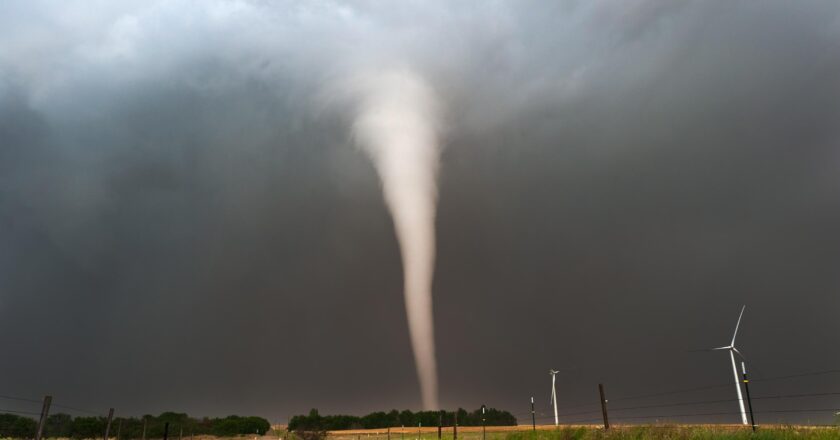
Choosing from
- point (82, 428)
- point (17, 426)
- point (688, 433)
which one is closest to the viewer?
point (688, 433)

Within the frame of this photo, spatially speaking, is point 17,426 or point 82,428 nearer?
point 17,426

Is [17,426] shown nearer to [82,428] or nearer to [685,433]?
[82,428]

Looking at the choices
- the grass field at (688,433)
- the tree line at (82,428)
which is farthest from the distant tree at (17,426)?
the grass field at (688,433)

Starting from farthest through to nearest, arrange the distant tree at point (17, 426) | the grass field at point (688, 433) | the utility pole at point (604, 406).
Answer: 1. the distant tree at point (17, 426)
2. the utility pole at point (604, 406)
3. the grass field at point (688, 433)

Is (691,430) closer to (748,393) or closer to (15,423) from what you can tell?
(748,393)

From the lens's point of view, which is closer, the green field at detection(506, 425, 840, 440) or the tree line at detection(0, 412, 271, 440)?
the green field at detection(506, 425, 840, 440)

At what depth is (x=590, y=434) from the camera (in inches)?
1476

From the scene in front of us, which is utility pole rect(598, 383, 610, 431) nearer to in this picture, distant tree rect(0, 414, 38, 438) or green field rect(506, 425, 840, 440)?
green field rect(506, 425, 840, 440)

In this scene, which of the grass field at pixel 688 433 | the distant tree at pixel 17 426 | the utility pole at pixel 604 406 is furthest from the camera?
the distant tree at pixel 17 426

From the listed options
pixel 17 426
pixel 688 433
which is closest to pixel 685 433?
pixel 688 433

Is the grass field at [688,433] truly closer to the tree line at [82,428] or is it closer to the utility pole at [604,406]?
the utility pole at [604,406]

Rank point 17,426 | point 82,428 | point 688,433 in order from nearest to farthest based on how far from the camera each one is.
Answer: point 688,433 < point 17,426 < point 82,428

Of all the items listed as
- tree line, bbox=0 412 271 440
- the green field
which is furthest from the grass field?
tree line, bbox=0 412 271 440

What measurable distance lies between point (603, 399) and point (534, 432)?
9992mm
